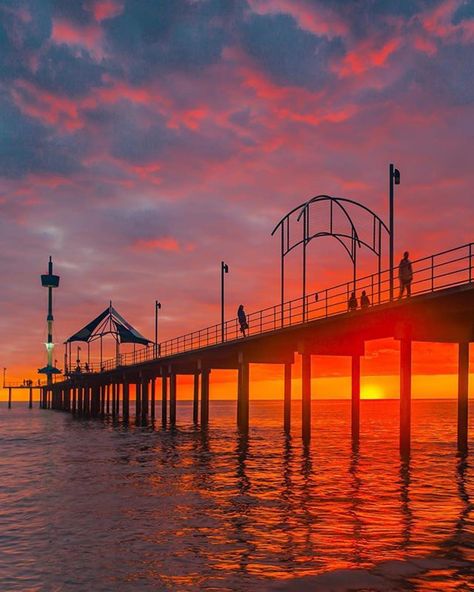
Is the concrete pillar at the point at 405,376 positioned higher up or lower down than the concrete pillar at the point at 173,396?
higher up

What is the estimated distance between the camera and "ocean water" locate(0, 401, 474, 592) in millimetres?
13555

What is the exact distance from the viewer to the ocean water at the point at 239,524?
44.5 ft

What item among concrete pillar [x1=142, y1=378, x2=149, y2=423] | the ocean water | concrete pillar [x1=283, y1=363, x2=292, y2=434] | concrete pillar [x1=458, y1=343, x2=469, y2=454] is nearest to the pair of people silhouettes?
concrete pillar [x1=458, y1=343, x2=469, y2=454]

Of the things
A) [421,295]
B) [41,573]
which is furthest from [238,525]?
[421,295]

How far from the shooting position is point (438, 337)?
3312 cm

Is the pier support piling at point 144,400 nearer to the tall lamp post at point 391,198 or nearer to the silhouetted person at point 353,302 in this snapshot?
the silhouetted person at point 353,302

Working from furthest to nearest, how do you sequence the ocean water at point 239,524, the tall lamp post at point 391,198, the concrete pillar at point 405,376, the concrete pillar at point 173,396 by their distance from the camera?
the concrete pillar at point 173,396 < the tall lamp post at point 391,198 < the concrete pillar at point 405,376 < the ocean water at point 239,524

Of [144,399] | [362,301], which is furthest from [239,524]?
[144,399]

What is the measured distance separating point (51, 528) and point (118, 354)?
65.7 meters

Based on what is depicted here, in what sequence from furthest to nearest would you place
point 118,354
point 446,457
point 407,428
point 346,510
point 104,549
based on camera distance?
point 118,354 < point 446,457 < point 407,428 < point 346,510 < point 104,549

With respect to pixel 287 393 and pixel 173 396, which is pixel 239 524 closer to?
pixel 287 393

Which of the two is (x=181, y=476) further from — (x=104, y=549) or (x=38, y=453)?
(x=38, y=453)

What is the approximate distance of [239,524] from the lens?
60.3 feet

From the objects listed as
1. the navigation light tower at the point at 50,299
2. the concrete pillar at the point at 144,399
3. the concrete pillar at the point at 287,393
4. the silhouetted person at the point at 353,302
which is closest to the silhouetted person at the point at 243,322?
the concrete pillar at the point at 287,393
